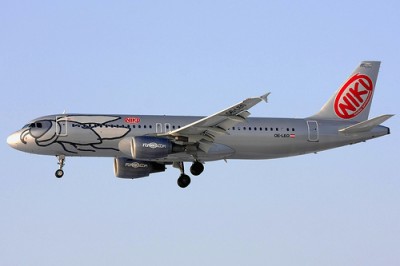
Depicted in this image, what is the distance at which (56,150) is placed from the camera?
64.9 meters

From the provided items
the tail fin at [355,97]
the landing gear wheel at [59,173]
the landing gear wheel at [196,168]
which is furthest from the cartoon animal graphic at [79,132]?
the tail fin at [355,97]

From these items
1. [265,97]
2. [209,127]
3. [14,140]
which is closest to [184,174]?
[209,127]

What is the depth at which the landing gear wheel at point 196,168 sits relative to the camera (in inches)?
2618

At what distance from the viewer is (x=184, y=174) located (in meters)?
67.4

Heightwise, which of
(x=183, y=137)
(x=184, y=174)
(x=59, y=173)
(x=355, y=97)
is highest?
(x=355, y=97)

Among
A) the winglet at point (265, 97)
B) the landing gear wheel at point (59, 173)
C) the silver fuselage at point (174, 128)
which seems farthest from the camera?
the landing gear wheel at point (59, 173)

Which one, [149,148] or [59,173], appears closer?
[149,148]

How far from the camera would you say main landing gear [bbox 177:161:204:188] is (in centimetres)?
6650

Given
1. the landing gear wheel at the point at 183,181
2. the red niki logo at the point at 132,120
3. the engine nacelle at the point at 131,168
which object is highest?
the red niki logo at the point at 132,120

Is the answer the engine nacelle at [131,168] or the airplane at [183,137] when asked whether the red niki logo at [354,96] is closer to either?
the airplane at [183,137]

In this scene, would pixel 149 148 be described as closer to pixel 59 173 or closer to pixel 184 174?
pixel 184 174

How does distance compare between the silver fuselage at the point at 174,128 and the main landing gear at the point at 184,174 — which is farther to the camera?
the main landing gear at the point at 184,174

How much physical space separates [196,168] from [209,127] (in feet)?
12.7

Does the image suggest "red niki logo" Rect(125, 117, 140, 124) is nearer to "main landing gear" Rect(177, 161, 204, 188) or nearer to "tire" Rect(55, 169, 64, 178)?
"main landing gear" Rect(177, 161, 204, 188)
